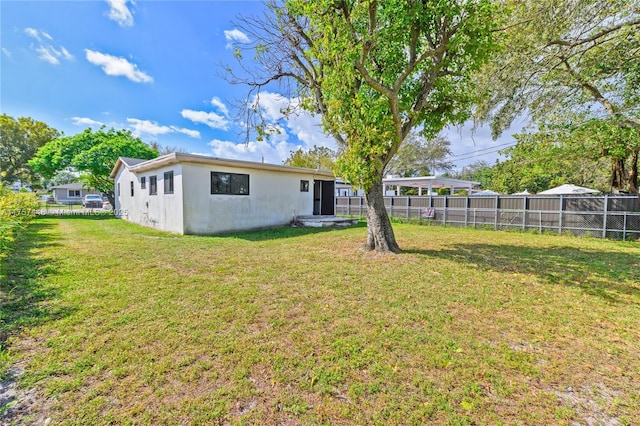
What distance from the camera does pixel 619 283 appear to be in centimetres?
479

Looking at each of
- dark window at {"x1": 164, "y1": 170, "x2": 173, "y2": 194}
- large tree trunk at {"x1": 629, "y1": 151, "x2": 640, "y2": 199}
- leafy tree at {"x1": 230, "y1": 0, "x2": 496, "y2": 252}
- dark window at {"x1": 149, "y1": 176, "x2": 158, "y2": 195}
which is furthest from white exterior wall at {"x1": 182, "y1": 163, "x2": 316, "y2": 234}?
large tree trunk at {"x1": 629, "y1": 151, "x2": 640, "y2": 199}

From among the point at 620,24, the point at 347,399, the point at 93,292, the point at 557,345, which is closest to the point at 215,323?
the point at 347,399

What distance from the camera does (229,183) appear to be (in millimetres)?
10531

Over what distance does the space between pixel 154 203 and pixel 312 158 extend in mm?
21961

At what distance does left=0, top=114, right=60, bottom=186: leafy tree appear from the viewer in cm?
2895

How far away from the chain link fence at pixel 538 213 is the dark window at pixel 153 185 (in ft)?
39.7

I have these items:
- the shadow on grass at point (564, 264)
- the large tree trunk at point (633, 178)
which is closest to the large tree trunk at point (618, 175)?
the large tree trunk at point (633, 178)

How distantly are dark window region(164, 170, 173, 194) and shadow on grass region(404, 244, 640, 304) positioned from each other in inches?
335

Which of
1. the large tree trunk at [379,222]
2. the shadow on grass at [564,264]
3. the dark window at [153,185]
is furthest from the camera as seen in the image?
the dark window at [153,185]

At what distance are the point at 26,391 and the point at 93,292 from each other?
222 cm

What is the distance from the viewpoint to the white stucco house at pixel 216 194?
9523 millimetres

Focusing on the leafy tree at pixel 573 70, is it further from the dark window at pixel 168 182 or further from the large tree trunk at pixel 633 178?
the dark window at pixel 168 182

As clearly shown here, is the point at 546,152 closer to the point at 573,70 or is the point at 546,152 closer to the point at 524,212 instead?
the point at 573,70

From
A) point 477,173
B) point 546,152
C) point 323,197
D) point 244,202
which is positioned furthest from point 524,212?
point 477,173
